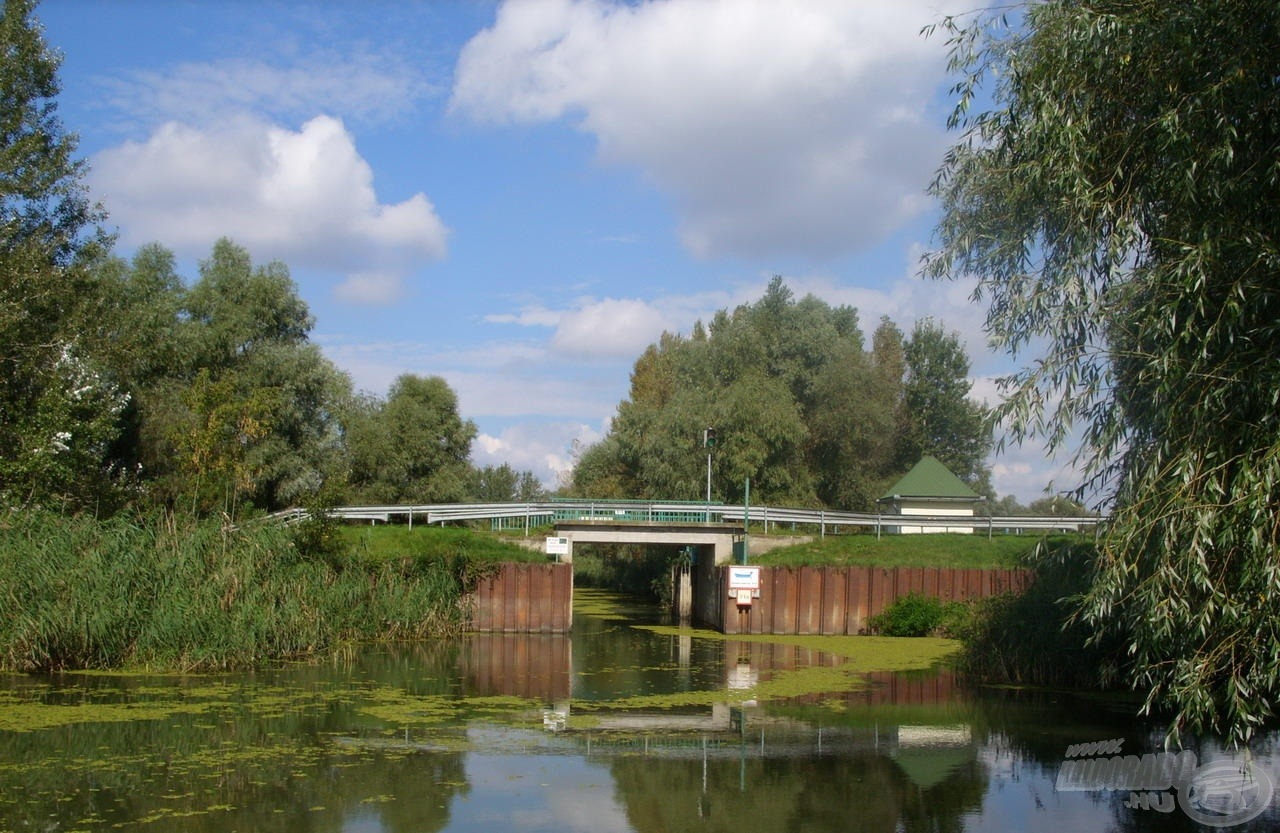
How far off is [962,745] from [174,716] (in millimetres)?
9880

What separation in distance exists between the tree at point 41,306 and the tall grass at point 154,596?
4.30 metres

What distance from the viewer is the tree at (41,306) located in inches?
919

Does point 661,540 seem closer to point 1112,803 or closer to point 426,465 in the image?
point 426,465

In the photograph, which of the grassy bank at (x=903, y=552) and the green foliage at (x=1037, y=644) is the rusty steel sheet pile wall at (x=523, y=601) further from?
the green foliage at (x=1037, y=644)

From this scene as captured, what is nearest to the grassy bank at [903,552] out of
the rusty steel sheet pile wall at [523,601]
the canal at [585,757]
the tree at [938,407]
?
the rusty steel sheet pile wall at [523,601]

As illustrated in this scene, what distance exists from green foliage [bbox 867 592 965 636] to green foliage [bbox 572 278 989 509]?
13.1 meters

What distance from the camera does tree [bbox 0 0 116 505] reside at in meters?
23.3

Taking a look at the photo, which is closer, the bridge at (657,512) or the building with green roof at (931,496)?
the bridge at (657,512)

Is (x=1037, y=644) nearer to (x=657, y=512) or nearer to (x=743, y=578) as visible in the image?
(x=743, y=578)

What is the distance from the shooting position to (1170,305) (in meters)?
8.77

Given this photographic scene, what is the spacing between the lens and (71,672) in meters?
17.1

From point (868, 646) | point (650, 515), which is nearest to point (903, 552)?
point (868, 646)

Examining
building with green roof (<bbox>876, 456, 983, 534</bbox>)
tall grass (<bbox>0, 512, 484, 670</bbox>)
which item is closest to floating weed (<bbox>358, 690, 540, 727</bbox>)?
tall grass (<bbox>0, 512, 484, 670</bbox>)

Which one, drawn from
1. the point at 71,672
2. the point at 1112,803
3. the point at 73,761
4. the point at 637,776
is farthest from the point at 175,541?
the point at 1112,803
